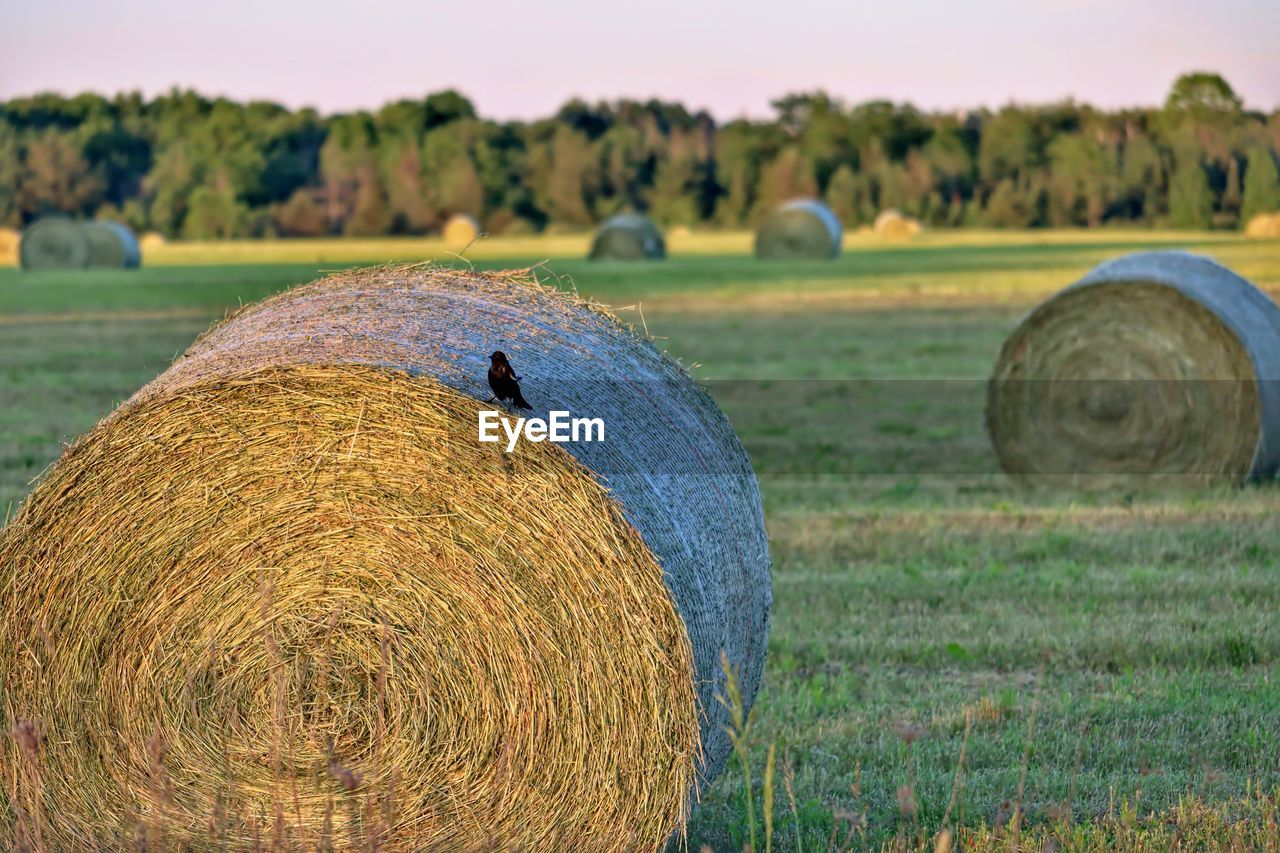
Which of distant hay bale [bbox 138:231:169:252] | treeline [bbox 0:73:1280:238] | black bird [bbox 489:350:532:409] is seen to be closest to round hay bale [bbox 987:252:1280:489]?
black bird [bbox 489:350:532:409]

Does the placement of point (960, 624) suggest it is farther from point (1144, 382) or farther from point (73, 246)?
point (73, 246)

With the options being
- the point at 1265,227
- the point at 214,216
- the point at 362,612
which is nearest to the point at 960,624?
the point at 362,612

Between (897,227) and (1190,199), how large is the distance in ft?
134

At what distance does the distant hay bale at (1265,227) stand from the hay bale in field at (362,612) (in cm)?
2409

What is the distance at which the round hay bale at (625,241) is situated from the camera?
4749 centimetres

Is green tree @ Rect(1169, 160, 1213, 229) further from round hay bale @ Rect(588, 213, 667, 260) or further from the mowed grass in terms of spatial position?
round hay bale @ Rect(588, 213, 667, 260)

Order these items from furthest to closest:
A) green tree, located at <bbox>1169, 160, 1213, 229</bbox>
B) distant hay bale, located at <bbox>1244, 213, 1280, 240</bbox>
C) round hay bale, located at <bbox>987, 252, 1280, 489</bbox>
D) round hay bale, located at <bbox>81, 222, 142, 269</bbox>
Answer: round hay bale, located at <bbox>81, 222, 142, 269</bbox>
distant hay bale, located at <bbox>1244, 213, 1280, 240</bbox>
green tree, located at <bbox>1169, 160, 1213, 229</bbox>
round hay bale, located at <bbox>987, 252, 1280, 489</bbox>

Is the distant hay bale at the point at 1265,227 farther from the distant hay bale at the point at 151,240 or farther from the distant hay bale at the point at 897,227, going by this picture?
the distant hay bale at the point at 151,240

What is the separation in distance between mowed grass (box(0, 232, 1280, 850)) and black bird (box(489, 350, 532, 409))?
1400 mm

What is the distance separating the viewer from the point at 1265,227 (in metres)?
30.0

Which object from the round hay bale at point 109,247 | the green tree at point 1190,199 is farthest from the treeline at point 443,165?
the green tree at point 1190,199

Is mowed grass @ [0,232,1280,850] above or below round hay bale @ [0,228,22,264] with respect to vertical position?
below

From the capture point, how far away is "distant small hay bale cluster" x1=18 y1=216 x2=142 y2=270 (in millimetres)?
47531

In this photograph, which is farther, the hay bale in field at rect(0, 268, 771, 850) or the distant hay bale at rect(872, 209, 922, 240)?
the distant hay bale at rect(872, 209, 922, 240)
